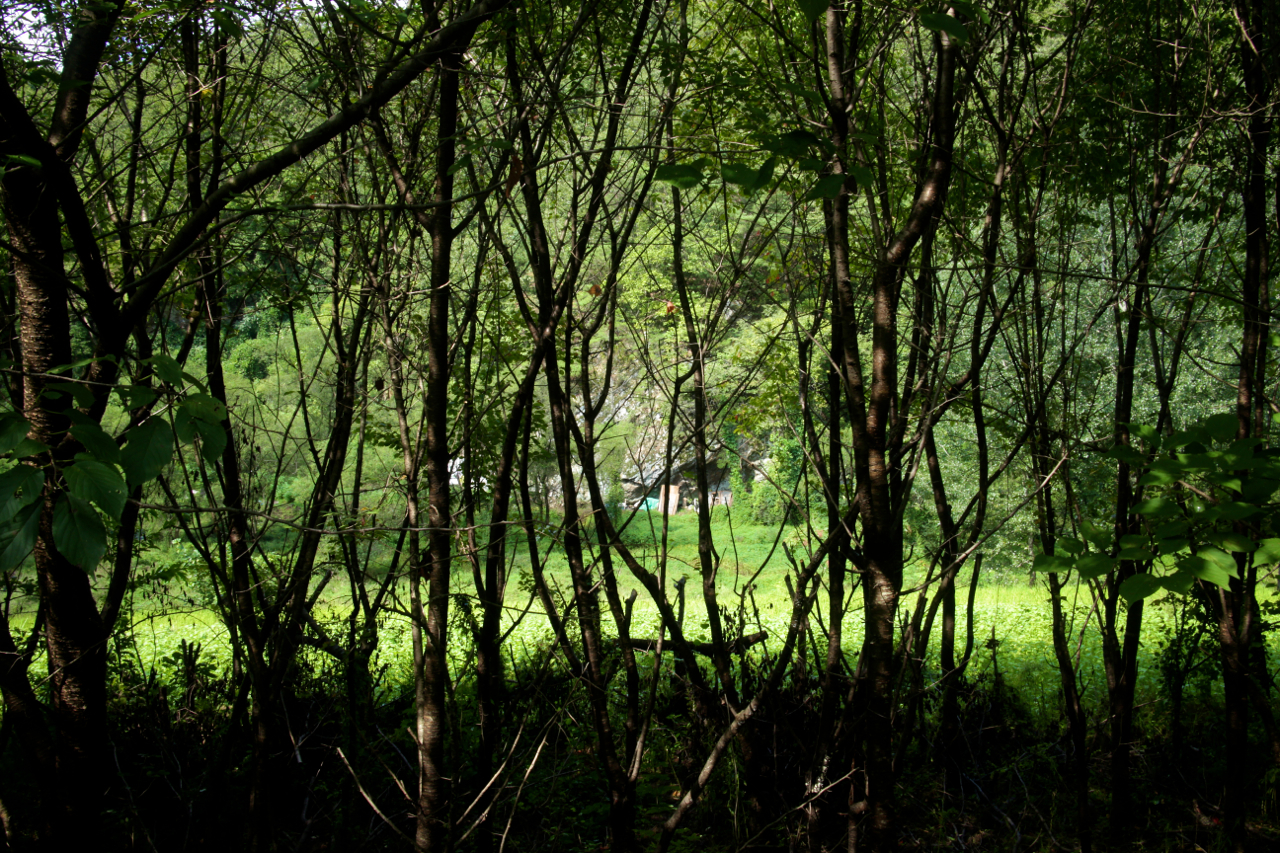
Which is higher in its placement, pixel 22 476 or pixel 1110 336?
pixel 1110 336

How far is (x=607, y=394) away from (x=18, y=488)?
7.46ft

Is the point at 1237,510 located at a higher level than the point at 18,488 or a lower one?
lower

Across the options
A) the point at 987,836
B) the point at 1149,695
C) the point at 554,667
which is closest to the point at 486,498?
the point at 554,667

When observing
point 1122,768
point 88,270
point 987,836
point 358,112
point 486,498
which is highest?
point 358,112

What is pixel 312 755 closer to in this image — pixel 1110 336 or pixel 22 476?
pixel 22 476

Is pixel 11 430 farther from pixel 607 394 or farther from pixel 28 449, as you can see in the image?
pixel 607 394

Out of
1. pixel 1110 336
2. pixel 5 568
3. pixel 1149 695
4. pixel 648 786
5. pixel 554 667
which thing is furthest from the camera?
pixel 1110 336

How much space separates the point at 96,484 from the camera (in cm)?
87

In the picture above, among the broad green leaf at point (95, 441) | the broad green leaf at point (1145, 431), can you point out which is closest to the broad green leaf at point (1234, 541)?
the broad green leaf at point (1145, 431)

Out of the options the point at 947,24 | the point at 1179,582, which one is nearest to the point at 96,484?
the point at 947,24

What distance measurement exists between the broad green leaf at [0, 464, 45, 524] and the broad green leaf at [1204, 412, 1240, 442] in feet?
7.20

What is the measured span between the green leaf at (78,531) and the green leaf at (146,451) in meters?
0.09

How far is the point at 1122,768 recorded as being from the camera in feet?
9.98

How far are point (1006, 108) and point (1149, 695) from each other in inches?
143
